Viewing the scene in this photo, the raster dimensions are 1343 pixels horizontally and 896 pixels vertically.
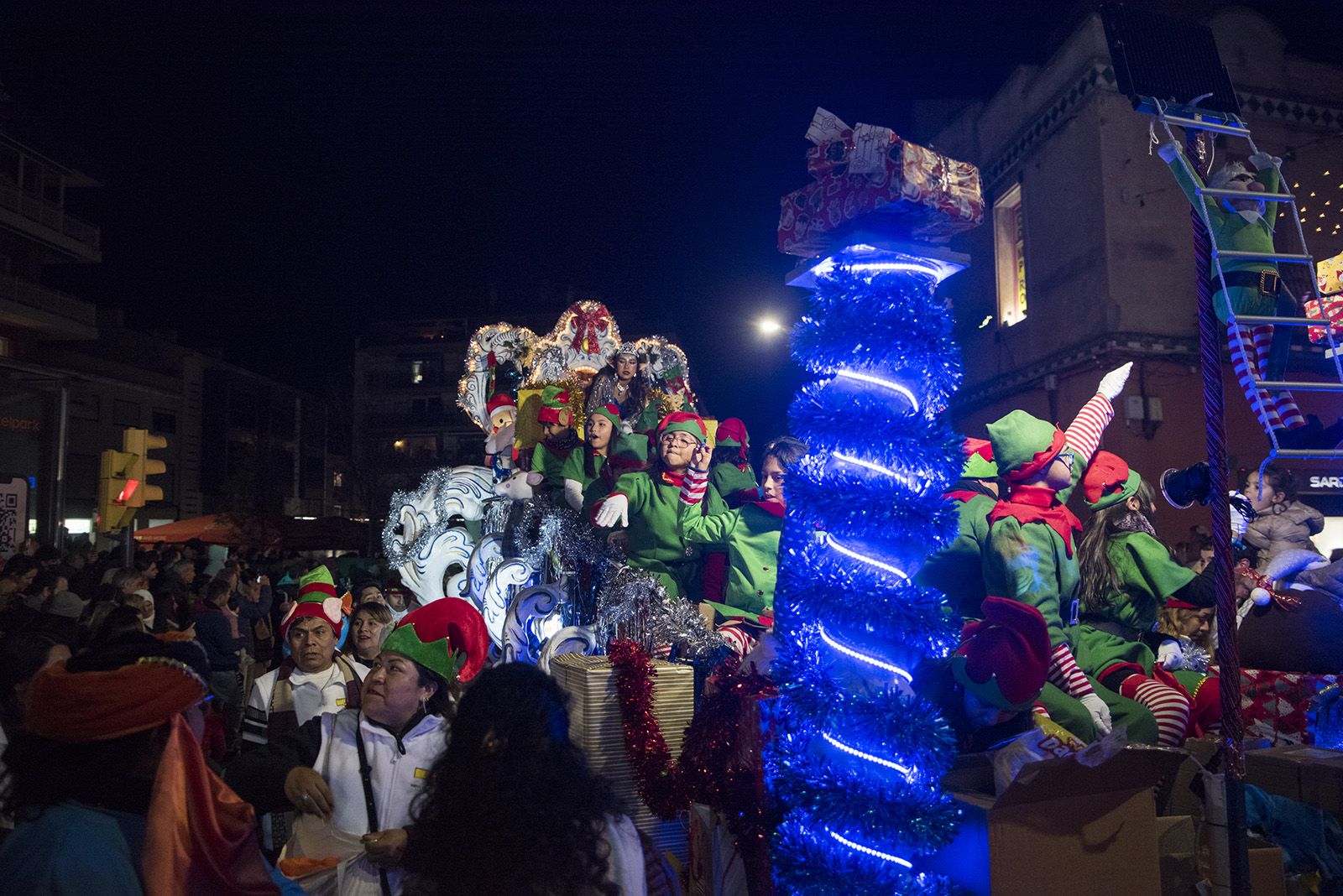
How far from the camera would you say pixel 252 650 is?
38.7ft

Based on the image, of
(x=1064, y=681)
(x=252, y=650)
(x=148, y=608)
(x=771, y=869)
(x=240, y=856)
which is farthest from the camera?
(x=252, y=650)

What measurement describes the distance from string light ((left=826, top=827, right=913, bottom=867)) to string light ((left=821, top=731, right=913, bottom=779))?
0.92ft

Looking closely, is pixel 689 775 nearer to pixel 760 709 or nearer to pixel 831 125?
pixel 760 709

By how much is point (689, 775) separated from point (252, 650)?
9526 millimetres

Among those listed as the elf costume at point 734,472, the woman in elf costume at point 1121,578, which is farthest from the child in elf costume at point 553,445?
the woman in elf costume at point 1121,578

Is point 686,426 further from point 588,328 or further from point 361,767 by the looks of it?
point 588,328

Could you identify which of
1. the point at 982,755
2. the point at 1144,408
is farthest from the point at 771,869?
the point at 1144,408

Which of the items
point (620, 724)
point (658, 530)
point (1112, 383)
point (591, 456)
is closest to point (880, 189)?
point (1112, 383)

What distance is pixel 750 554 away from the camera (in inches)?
245

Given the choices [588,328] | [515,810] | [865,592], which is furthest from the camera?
[588,328]

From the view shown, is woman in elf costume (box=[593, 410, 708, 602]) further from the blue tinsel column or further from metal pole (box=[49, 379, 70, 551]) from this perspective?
metal pole (box=[49, 379, 70, 551])

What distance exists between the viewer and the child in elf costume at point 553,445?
384 inches

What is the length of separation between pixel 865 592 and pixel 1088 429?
7.88 feet

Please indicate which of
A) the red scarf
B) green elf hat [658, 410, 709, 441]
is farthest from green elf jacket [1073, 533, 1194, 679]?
green elf hat [658, 410, 709, 441]
